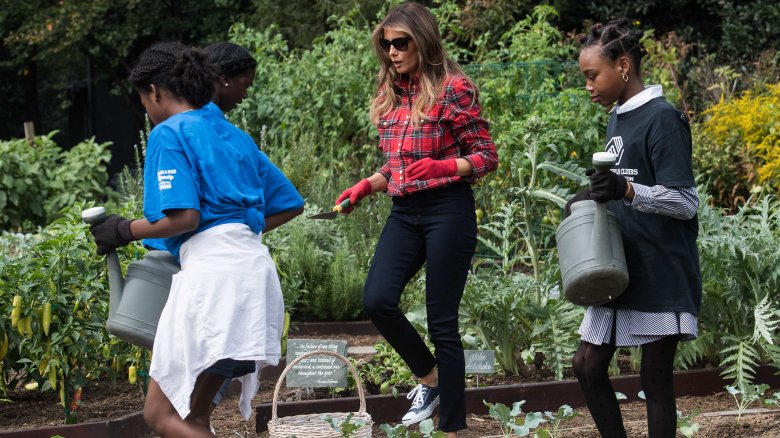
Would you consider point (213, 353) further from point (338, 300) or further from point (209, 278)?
point (338, 300)

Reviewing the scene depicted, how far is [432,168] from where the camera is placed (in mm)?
4027

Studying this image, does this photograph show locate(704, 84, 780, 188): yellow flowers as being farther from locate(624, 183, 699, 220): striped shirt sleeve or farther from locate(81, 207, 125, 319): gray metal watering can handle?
locate(81, 207, 125, 319): gray metal watering can handle

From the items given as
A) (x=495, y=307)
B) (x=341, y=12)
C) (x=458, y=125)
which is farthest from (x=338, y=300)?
(x=341, y=12)

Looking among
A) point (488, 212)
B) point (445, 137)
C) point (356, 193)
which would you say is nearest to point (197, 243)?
point (356, 193)

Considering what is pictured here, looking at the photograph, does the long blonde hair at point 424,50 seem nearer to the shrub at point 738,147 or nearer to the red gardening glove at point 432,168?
the red gardening glove at point 432,168

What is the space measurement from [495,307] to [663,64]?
20.3ft

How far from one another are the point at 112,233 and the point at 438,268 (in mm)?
1303

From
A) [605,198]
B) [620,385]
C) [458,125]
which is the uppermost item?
[458,125]

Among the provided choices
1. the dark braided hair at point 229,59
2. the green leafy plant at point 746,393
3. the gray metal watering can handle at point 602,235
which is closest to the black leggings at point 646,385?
the gray metal watering can handle at point 602,235

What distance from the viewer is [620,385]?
5.15 meters

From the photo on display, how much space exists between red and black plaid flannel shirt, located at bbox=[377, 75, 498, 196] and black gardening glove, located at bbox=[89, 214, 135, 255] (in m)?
1.19

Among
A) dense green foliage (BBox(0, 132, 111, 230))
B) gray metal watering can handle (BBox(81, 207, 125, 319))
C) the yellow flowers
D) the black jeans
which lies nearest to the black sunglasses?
the black jeans

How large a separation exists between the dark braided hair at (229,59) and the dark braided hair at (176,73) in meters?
0.31

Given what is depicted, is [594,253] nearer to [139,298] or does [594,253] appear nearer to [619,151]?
[619,151]
